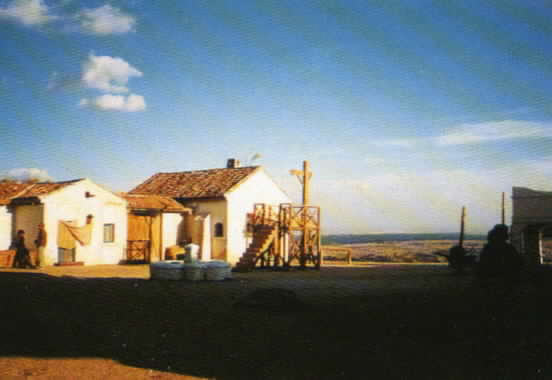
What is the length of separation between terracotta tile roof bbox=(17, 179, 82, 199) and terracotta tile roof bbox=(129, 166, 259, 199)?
7129 mm

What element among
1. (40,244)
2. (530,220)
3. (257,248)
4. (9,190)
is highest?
(9,190)

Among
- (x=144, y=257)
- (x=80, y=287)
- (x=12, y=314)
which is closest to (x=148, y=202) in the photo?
(x=144, y=257)

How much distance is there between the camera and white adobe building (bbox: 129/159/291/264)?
92.7ft

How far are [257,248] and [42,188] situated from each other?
414 inches

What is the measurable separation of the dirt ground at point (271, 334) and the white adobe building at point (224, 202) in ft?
44.6

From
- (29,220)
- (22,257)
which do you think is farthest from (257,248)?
(29,220)

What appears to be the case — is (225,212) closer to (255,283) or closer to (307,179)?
(307,179)

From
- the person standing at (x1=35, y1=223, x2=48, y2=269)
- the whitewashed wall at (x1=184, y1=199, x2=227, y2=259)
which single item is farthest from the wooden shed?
the person standing at (x1=35, y1=223, x2=48, y2=269)

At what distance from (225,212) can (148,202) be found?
4.14 metres

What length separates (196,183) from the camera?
104 ft

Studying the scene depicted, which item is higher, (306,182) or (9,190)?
(306,182)

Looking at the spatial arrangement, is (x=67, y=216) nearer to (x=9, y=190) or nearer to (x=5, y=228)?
(x=5, y=228)

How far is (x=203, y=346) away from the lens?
9875mm

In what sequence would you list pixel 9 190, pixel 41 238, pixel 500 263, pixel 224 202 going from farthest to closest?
pixel 224 202 < pixel 9 190 < pixel 41 238 < pixel 500 263
